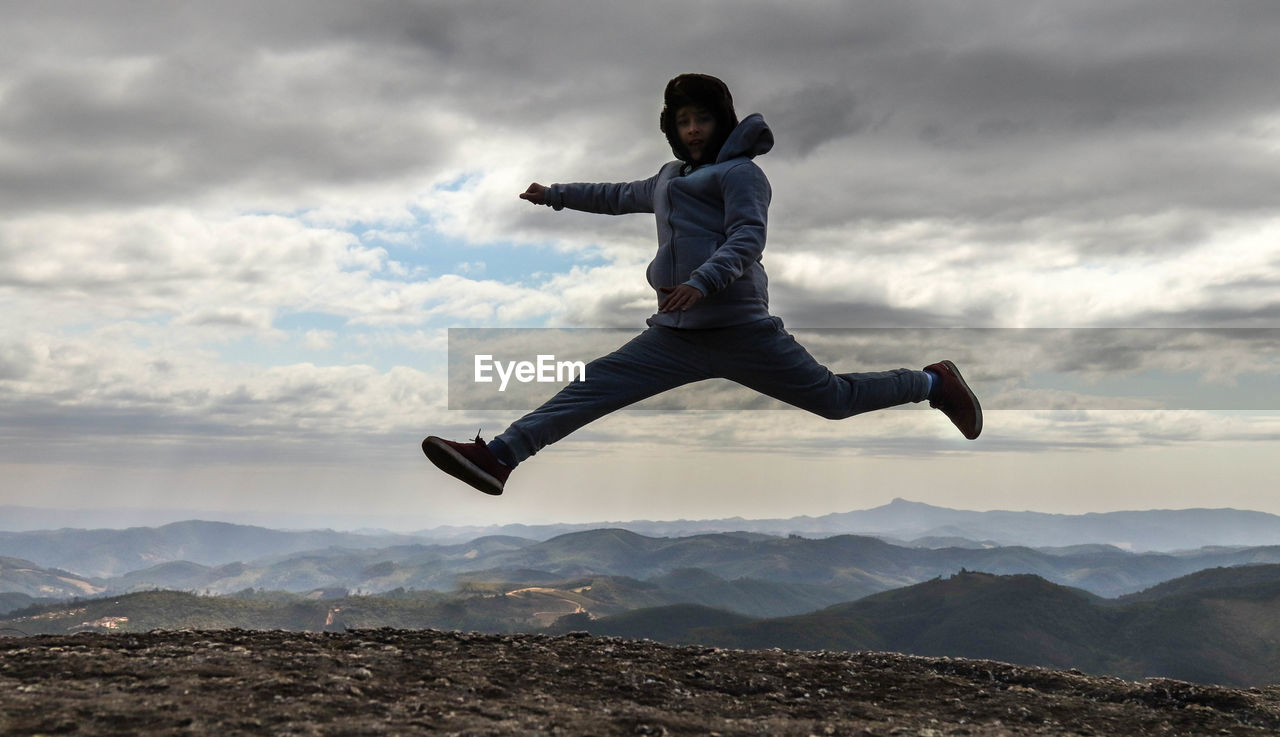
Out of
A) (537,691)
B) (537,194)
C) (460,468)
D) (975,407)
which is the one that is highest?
(537,194)

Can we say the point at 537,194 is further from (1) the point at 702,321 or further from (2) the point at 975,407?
(2) the point at 975,407

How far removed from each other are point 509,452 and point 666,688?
2.15 m

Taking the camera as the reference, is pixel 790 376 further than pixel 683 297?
Yes

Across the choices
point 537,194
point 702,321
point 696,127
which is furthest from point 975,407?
point 537,194

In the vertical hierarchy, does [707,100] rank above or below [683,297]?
above

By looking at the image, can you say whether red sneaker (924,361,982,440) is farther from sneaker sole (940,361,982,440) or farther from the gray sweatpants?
the gray sweatpants

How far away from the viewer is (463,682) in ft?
19.6

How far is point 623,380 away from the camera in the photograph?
7535 mm

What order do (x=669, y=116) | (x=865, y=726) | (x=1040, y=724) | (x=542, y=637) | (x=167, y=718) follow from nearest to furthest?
(x=167, y=718) < (x=865, y=726) < (x=1040, y=724) < (x=542, y=637) < (x=669, y=116)

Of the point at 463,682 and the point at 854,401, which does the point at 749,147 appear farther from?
the point at 463,682

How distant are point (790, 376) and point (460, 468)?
286cm

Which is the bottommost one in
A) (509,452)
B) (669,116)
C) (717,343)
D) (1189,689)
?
(1189,689)

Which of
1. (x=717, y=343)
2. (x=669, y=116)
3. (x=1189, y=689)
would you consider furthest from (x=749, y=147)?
(x=1189, y=689)

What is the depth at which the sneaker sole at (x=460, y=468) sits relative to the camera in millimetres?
6957
